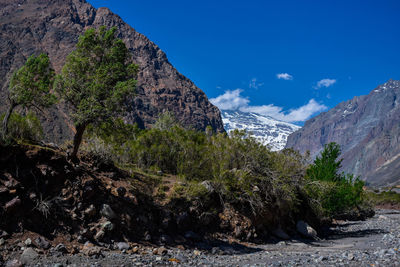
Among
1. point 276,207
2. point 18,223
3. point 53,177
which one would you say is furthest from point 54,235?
point 276,207

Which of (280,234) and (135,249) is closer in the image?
(135,249)

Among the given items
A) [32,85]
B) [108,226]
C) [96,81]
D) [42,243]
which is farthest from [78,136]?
[42,243]

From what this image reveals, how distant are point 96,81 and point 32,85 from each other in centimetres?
221

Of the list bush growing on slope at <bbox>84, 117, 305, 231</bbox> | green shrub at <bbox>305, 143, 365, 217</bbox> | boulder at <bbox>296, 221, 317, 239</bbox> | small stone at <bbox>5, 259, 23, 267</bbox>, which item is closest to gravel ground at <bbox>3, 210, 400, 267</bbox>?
small stone at <bbox>5, 259, 23, 267</bbox>

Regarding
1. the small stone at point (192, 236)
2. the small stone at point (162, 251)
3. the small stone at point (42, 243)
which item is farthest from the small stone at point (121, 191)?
the small stone at point (42, 243)

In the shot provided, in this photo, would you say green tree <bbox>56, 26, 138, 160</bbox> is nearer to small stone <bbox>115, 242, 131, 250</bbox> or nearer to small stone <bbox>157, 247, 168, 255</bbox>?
small stone <bbox>115, 242, 131, 250</bbox>

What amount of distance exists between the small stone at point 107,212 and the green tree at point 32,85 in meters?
4.32

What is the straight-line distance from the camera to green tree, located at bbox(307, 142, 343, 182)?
25.9 metres

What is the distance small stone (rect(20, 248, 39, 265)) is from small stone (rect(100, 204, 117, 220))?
2.61m

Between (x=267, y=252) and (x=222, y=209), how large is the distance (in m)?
3.00

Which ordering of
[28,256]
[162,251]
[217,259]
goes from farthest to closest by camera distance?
[217,259] → [162,251] → [28,256]

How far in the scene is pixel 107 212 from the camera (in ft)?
34.8

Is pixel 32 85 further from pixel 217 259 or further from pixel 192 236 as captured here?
pixel 217 259

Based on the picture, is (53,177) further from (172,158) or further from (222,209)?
(172,158)
